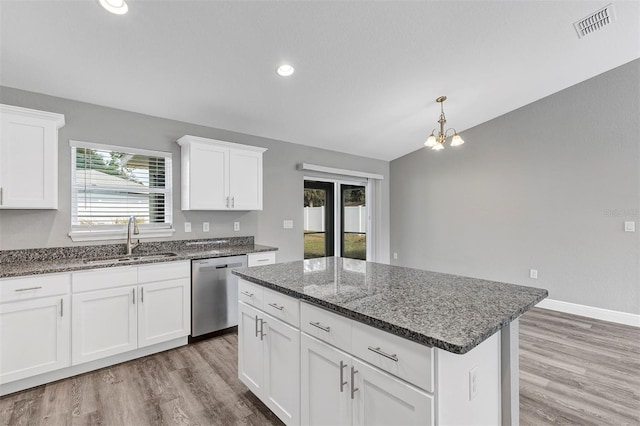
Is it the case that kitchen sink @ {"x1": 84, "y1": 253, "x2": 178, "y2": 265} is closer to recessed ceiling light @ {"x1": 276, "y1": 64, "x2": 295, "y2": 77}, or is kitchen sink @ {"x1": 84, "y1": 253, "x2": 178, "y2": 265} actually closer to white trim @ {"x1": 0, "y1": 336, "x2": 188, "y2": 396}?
white trim @ {"x1": 0, "y1": 336, "x2": 188, "y2": 396}

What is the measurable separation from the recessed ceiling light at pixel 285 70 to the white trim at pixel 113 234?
2057mm

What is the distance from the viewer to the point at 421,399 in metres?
1.04

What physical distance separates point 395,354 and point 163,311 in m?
2.40

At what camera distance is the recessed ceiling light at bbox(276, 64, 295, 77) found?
2.71m

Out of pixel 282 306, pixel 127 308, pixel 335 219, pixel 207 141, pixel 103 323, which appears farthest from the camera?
pixel 335 219

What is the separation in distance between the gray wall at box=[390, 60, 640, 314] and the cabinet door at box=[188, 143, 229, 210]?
3.49m

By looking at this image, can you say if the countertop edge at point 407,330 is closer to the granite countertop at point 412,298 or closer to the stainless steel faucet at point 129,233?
the granite countertop at point 412,298

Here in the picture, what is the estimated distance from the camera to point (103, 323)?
8.00ft

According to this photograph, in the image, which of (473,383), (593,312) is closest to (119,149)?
(473,383)

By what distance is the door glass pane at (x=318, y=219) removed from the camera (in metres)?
4.80

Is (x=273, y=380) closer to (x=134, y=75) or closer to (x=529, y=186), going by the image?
(x=134, y=75)

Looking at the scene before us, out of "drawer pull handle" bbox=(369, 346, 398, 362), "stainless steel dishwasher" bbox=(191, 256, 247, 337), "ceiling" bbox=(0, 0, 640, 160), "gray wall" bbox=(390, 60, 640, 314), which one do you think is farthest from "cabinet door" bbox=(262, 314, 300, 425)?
"gray wall" bbox=(390, 60, 640, 314)

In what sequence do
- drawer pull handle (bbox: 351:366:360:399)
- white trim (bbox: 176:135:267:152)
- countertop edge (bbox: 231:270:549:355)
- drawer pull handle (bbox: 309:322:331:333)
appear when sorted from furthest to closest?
white trim (bbox: 176:135:267:152) < drawer pull handle (bbox: 309:322:331:333) < drawer pull handle (bbox: 351:366:360:399) < countertop edge (bbox: 231:270:549:355)

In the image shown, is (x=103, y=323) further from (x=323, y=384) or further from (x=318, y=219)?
(x=318, y=219)
